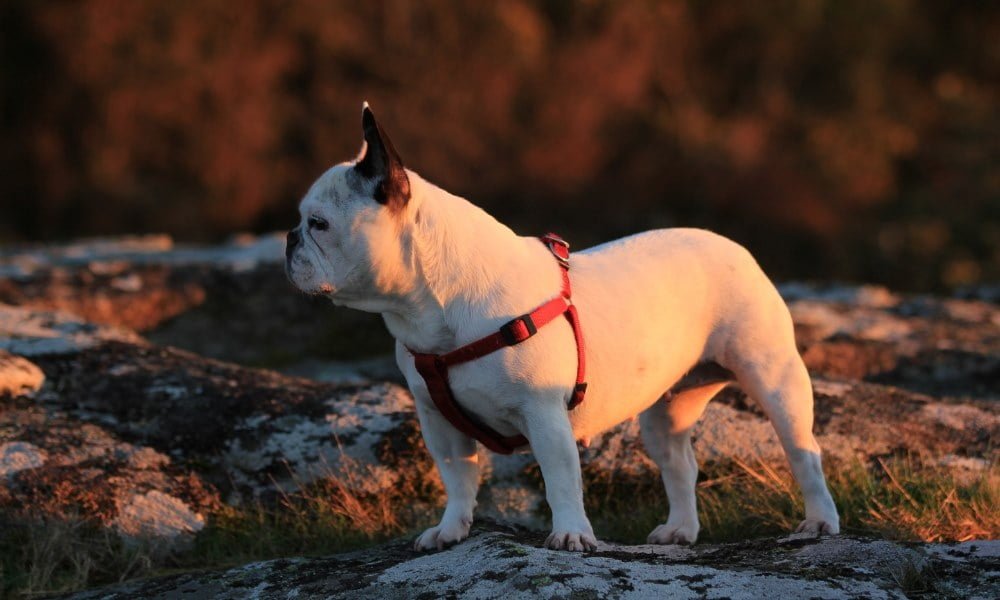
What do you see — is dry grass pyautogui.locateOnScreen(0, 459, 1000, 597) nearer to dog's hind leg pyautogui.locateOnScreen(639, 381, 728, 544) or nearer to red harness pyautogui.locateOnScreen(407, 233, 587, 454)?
dog's hind leg pyautogui.locateOnScreen(639, 381, 728, 544)

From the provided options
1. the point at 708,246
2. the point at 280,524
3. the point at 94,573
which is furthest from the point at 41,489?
the point at 708,246

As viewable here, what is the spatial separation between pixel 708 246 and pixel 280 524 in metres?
2.58

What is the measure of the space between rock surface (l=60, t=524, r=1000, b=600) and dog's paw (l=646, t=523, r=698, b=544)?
2.30 feet

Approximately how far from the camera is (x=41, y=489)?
18.7 ft

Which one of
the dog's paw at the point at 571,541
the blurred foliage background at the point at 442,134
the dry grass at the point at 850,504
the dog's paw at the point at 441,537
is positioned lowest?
the dog's paw at the point at 571,541

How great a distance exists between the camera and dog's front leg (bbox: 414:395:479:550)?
16.4ft

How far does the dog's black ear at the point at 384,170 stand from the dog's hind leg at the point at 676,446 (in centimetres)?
184

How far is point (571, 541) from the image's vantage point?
4.54 metres

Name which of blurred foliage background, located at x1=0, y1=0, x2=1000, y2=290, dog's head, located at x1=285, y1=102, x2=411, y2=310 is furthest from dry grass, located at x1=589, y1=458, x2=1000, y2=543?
blurred foliage background, located at x1=0, y1=0, x2=1000, y2=290

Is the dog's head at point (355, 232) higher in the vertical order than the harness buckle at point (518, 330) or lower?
higher

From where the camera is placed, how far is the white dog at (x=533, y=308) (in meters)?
4.64

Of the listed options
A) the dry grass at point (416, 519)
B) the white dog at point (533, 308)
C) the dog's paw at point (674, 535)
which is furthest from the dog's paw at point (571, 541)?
the dry grass at point (416, 519)

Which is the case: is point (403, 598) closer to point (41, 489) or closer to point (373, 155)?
point (373, 155)

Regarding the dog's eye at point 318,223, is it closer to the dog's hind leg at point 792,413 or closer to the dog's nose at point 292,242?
the dog's nose at point 292,242
